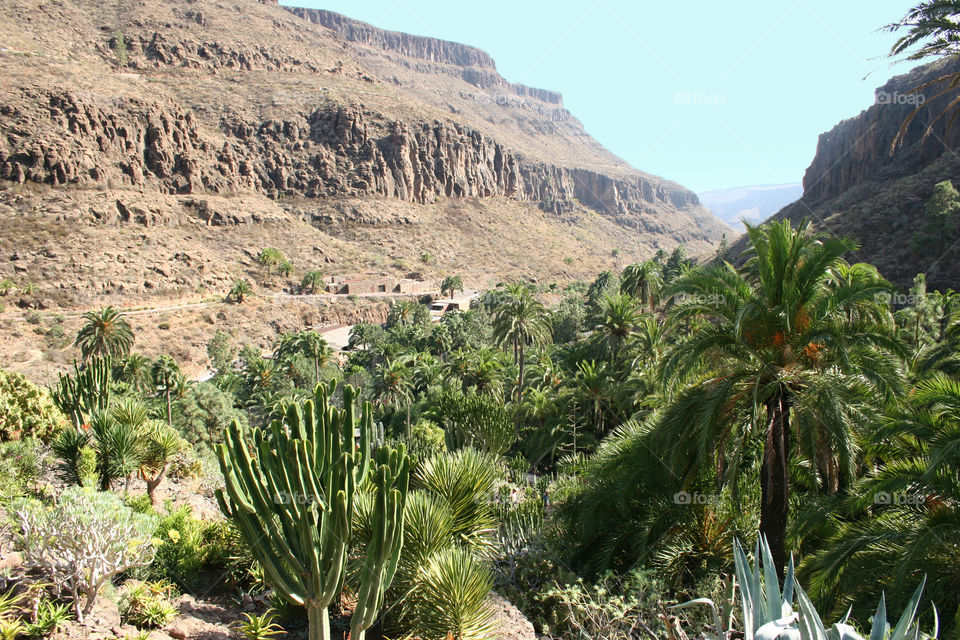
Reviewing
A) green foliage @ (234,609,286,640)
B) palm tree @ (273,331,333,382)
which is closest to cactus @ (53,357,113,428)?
green foliage @ (234,609,286,640)

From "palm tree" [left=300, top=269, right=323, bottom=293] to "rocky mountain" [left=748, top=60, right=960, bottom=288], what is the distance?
2008 inches

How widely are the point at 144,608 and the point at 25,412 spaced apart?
8348 mm

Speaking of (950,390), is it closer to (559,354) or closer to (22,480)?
(22,480)

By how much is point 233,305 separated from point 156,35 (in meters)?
78.2

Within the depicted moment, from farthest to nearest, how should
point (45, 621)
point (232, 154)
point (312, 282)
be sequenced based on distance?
point (232, 154) → point (312, 282) → point (45, 621)

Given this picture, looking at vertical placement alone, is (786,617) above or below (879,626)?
below

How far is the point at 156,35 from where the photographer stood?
99.6m

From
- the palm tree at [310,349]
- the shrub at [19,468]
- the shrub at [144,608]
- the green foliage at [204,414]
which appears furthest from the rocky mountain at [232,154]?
the shrub at [144,608]

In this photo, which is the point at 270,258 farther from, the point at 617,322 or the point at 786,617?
the point at 786,617

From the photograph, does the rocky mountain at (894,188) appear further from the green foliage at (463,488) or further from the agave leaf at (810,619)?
the agave leaf at (810,619)

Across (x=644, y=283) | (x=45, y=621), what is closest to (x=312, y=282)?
(x=644, y=283)

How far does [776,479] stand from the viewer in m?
7.24

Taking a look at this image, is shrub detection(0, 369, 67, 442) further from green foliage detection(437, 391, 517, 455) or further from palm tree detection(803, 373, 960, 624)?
palm tree detection(803, 373, 960, 624)

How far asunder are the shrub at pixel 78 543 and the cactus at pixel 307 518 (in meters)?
1.36
